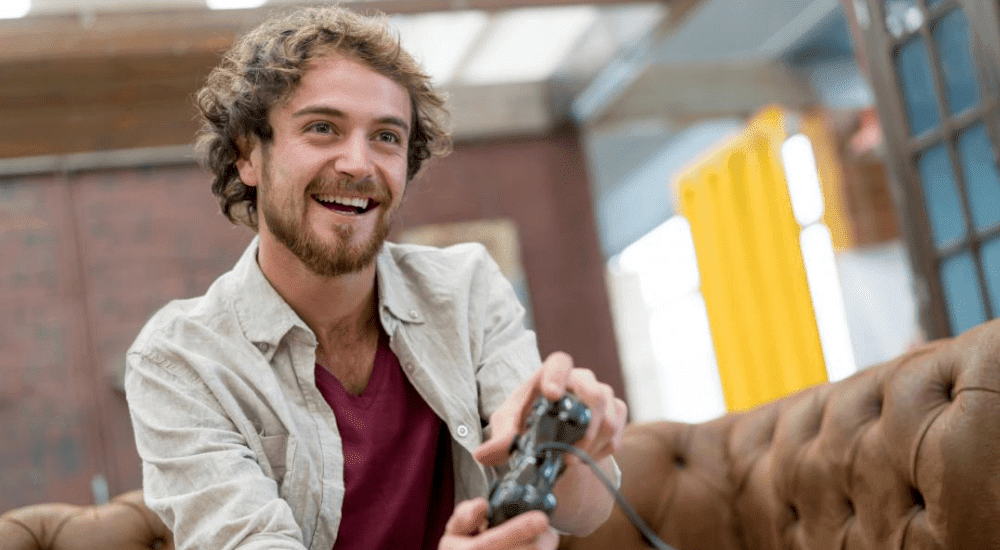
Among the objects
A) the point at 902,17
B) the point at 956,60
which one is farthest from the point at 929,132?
the point at 902,17

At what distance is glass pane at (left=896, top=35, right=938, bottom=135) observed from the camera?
3969mm

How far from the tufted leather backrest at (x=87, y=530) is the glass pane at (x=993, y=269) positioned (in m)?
2.76

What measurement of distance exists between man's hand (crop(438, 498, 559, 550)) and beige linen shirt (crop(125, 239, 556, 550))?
0.40m

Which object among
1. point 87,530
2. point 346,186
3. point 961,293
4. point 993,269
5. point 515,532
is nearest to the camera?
point 515,532

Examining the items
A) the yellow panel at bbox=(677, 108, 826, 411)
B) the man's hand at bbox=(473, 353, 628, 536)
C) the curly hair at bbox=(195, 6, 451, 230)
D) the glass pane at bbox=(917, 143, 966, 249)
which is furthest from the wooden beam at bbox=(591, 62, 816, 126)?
the man's hand at bbox=(473, 353, 628, 536)

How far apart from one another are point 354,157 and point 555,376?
731 millimetres

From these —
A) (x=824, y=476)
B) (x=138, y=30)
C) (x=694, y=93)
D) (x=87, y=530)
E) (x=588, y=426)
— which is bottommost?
(x=824, y=476)

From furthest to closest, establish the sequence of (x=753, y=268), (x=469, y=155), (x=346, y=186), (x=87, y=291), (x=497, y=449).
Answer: (x=753, y=268) < (x=469, y=155) < (x=87, y=291) < (x=346, y=186) < (x=497, y=449)

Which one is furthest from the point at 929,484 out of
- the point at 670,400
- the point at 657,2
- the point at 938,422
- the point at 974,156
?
the point at 670,400

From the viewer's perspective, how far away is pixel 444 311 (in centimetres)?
190

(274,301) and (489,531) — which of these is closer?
(489,531)

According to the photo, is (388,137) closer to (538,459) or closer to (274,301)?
(274,301)

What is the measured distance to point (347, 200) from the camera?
5.94ft

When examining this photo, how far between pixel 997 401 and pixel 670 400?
33.9ft
